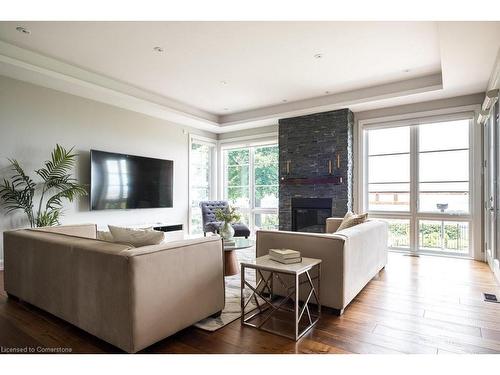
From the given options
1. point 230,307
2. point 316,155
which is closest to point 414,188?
Answer: point 316,155

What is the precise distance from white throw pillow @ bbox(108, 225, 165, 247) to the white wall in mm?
2824

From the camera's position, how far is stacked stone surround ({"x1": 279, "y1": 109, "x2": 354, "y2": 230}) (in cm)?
533

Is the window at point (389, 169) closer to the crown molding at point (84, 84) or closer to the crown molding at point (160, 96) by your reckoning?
the crown molding at point (160, 96)

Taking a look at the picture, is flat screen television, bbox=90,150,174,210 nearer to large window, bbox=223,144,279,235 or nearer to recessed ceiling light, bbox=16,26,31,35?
large window, bbox=223,144,279,235

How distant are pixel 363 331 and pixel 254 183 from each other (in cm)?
502

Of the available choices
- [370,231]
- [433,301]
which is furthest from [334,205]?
[433,301]

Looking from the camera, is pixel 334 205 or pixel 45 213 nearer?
pixel 45 213

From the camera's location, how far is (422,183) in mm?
5051

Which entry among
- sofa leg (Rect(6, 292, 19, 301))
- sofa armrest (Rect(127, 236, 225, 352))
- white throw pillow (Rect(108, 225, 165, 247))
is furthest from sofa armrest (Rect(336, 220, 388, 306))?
sofa leg (Rect(6, 292, 19, 301))

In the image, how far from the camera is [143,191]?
545 centimetres

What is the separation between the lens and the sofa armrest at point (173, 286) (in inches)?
69.7

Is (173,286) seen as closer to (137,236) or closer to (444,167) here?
(137,236)
